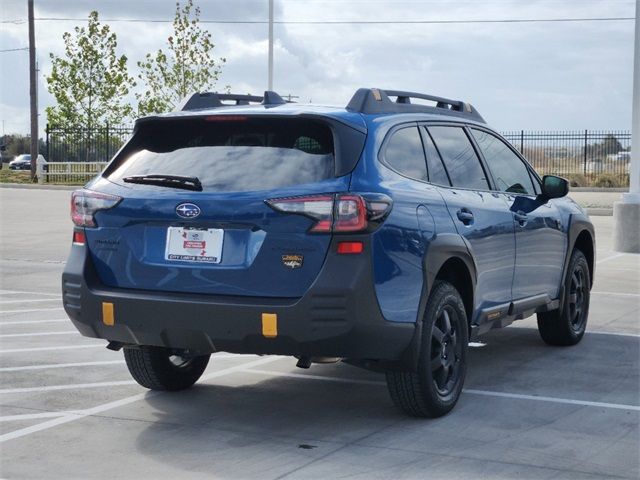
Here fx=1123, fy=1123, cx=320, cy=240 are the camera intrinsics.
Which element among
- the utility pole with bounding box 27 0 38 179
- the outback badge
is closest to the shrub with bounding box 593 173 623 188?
the utility pole with bounding box 27 0 38 179

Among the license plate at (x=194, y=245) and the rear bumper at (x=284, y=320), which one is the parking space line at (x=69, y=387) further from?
the license plate at (x=194, y=245)

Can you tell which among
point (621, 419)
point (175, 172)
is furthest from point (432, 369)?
point (175, 172)

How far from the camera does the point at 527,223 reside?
7906mm

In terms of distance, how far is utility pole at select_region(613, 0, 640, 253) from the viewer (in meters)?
17.0

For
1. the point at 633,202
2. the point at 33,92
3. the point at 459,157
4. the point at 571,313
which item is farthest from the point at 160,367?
the point at 33,92

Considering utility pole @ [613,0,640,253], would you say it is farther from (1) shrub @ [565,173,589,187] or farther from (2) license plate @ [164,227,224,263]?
(1) shrub @ [565,173,589,187]

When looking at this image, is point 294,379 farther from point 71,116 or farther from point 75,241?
point 71,116

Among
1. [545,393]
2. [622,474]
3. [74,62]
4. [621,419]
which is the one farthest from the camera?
[74,62]

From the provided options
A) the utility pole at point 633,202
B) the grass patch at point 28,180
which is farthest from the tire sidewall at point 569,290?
the grass patch at point 28,180

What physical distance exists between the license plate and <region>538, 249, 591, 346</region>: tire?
3.84 metres

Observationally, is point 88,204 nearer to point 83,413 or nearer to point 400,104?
point 83,413

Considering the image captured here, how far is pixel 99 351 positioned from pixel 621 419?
4.08 meters

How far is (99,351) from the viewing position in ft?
28.5

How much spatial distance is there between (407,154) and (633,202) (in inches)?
455
